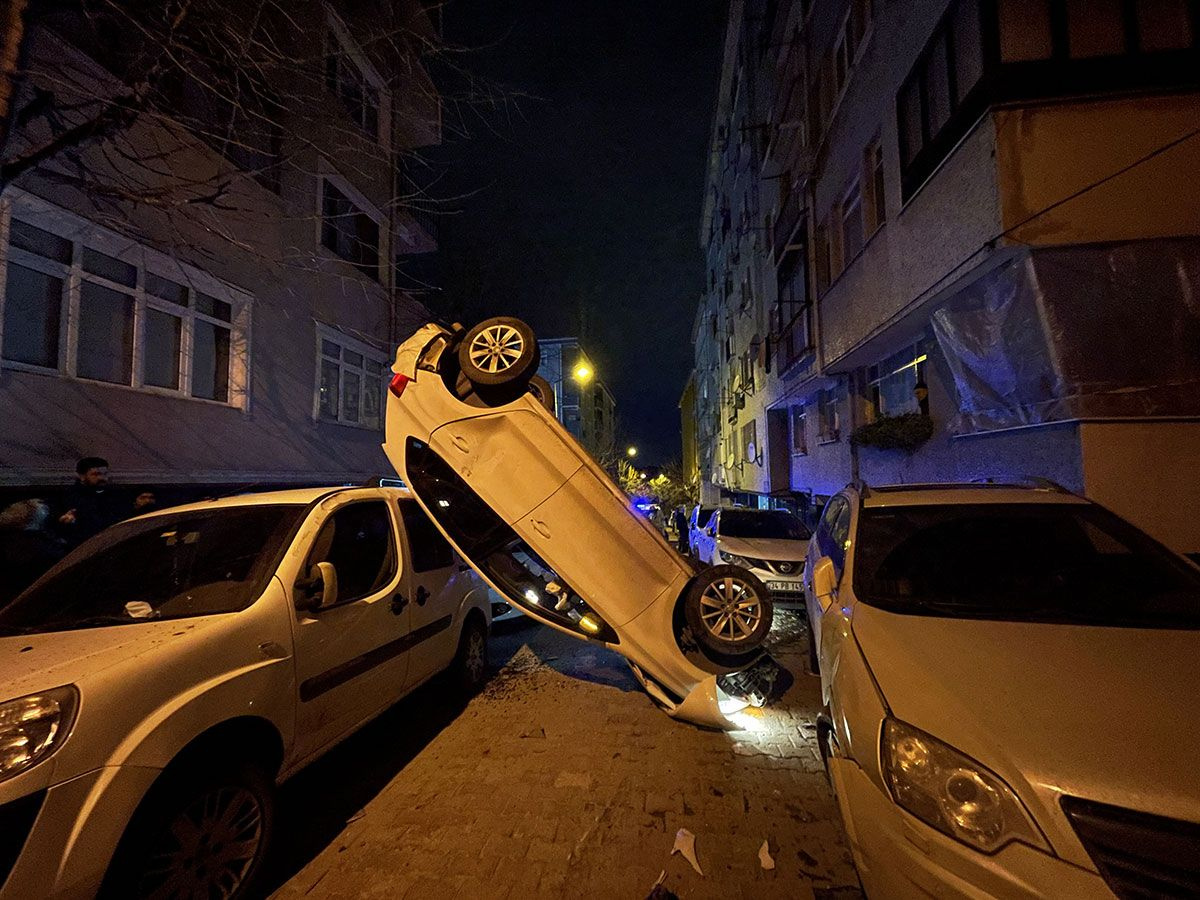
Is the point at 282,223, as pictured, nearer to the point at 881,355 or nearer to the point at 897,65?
the point at 897,65

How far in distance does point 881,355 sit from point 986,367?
3.64 metres

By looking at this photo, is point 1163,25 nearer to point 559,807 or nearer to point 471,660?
point 559,807

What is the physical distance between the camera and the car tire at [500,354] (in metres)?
3.48

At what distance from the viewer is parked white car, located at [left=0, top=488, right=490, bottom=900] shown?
1793 millimetres

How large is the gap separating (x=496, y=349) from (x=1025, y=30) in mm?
5907

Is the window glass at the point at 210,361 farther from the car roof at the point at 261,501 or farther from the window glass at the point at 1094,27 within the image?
the window glass at the point at 1094,27

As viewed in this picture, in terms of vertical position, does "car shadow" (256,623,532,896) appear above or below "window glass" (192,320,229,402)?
below

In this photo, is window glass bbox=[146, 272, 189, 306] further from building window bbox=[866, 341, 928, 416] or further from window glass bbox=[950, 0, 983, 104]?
building window bbox=[866, 341, 928, 416]

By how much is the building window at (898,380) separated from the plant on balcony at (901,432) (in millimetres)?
369

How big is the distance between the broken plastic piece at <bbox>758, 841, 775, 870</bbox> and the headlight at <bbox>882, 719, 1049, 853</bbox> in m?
1.18

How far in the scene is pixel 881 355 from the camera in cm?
895

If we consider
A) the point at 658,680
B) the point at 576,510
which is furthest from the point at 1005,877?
the point at 576,510

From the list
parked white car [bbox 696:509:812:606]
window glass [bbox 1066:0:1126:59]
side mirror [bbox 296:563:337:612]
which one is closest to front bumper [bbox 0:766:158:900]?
side mirror [bbox 296:563:337:612]

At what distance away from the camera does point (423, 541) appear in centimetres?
425
